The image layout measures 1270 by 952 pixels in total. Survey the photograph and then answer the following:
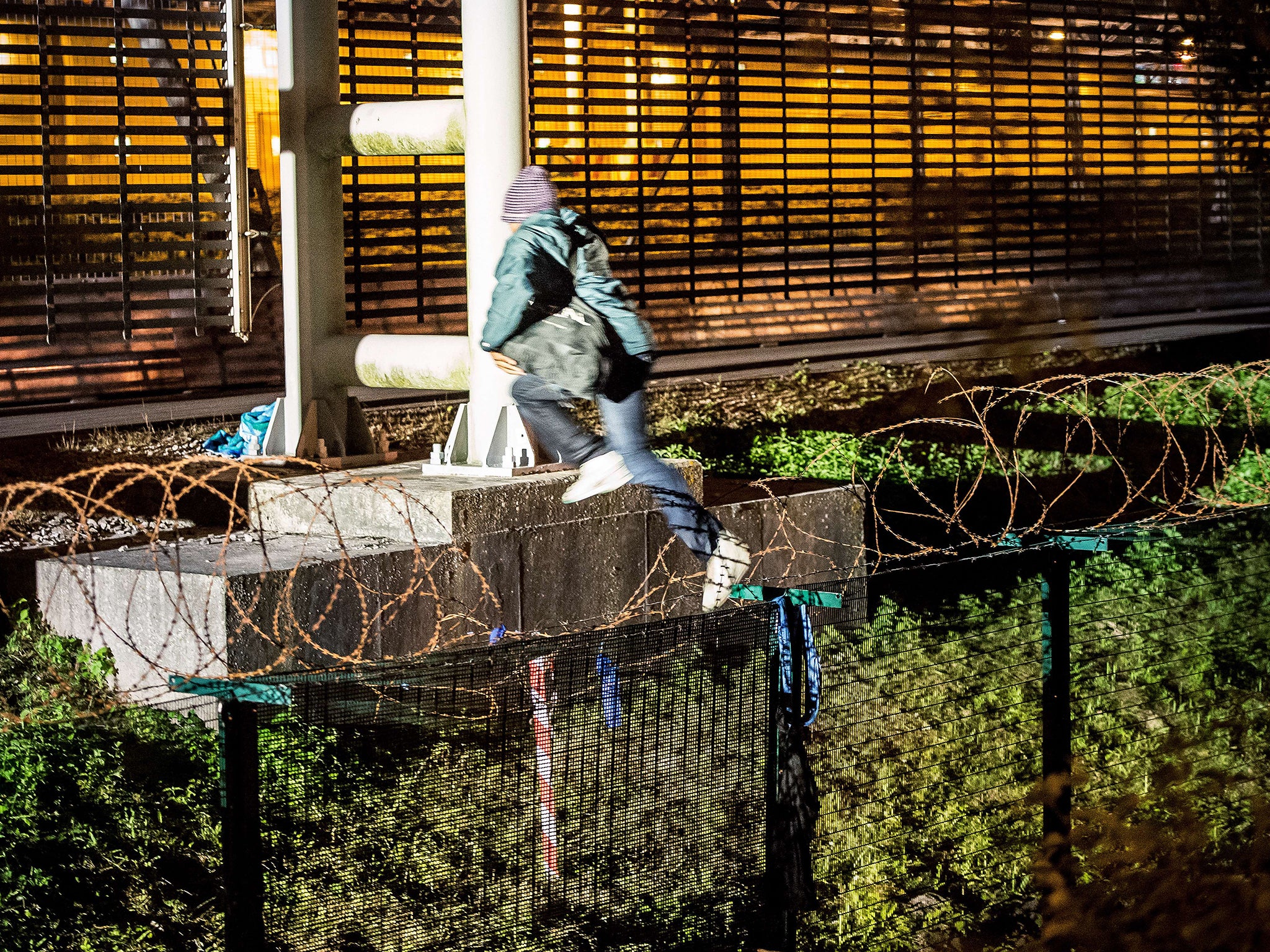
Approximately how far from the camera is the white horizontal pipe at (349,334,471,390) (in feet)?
23.6

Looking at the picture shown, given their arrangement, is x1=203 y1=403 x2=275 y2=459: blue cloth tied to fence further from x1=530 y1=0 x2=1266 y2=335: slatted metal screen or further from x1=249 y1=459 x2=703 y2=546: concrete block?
x1=530 y1=0 x2=1266 y2=335: slatted metal screen

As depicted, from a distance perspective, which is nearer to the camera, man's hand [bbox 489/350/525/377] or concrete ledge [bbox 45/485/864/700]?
concrete ledge [bbox 45/485/864/700]

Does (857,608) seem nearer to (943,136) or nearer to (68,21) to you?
(68,21)

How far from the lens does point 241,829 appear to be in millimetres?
3135

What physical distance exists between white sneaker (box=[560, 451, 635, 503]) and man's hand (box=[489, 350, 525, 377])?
488mm

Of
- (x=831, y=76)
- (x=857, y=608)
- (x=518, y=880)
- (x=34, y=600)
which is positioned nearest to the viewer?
(x=518, y=880)

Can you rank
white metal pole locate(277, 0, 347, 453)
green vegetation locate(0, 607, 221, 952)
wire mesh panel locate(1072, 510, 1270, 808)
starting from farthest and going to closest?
1. white metal pole locate(277, 0, 347, 453)
2. wire mesh panel locate(1072, 510, 1270, 808)
3. green vegetation locate(0, 607, 221, 952)

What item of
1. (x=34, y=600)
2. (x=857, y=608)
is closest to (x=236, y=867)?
(x=857, y=608)

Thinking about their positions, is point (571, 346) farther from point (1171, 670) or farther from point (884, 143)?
point (884, 143)

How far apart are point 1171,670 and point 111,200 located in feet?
34.6

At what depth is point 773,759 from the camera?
157 inches

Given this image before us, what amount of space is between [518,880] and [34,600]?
3594mm

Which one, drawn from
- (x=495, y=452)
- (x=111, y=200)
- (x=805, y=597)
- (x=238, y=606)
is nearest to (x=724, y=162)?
(x=111, y=200)

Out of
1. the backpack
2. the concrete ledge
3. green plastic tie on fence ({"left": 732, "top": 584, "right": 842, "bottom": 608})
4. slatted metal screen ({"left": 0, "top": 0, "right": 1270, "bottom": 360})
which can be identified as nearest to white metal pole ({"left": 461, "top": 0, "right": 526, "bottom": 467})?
the backpack
